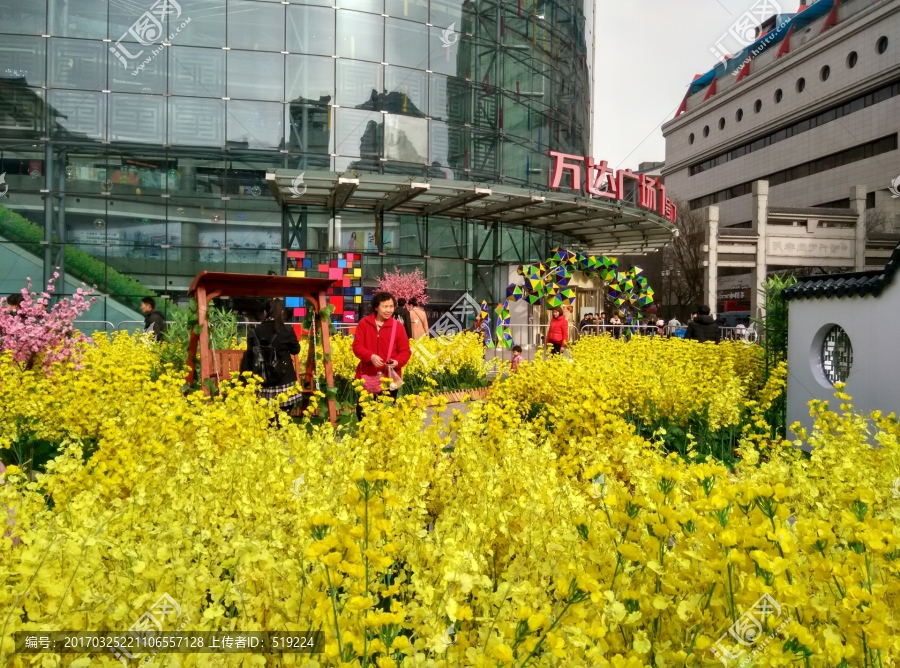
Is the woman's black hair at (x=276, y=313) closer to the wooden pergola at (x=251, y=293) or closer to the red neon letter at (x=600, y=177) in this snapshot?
the wooden pergola at (x=251, y=293)

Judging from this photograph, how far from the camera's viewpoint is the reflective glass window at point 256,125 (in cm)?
2061

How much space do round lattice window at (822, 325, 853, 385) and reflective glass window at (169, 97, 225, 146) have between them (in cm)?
1773

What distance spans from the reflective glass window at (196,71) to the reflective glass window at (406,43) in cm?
499

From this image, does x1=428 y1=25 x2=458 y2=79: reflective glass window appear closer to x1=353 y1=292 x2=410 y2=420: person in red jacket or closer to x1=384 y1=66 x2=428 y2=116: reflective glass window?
x1=384 y1=66 x2=428 y2=116: reflective glass window

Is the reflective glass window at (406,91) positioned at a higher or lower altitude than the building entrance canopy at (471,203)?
higher

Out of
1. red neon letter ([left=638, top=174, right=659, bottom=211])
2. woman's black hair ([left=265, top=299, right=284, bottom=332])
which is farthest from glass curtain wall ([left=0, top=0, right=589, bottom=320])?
woman's black hair ([left=265, top=299, right=284, bottom=332])

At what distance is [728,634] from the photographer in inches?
75.1

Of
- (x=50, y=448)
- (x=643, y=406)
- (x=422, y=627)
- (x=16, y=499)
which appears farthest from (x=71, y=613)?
(x=643, y=406)

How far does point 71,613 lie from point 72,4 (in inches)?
888

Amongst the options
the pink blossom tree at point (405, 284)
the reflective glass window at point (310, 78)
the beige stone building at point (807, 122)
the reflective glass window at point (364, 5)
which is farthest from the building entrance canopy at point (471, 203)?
the beige stone building at point (807, 122)

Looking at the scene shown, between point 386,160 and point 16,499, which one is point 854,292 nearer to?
point 16,499

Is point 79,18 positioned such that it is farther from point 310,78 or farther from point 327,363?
point 327,363

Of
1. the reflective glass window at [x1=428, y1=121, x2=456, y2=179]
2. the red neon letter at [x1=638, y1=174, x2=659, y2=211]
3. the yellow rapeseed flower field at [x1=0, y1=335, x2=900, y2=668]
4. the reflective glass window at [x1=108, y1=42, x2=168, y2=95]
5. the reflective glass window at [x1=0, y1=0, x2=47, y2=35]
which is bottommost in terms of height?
the yellow rapeseed flower field at [x1=0, y1=335, x2=900, y2=668]
